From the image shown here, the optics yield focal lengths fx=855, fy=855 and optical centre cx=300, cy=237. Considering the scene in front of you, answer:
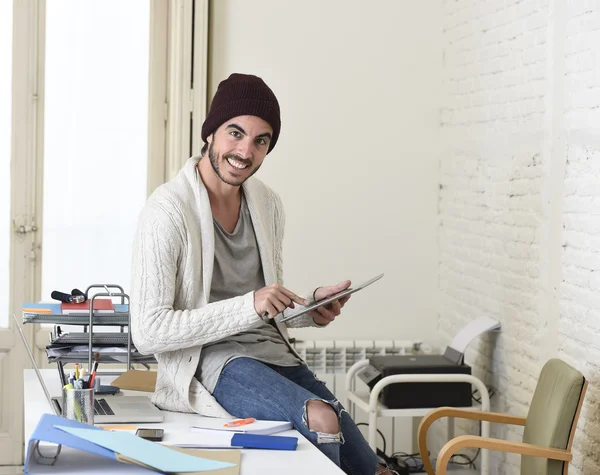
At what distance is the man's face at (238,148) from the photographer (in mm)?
2482

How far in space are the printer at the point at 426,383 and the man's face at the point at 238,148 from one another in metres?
1.28

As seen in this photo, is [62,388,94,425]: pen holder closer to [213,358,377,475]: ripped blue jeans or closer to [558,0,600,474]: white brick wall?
[213,358,377,475]: ripped blue jeans

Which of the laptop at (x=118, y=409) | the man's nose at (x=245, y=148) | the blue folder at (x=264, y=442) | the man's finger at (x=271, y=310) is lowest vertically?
the laptop at (x=118, y=409)

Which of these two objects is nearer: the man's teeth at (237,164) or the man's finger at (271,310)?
the man's finger at (271,310)

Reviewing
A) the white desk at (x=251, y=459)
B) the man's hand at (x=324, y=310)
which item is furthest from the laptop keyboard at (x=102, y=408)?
the man's hand at (x=324, y=310)

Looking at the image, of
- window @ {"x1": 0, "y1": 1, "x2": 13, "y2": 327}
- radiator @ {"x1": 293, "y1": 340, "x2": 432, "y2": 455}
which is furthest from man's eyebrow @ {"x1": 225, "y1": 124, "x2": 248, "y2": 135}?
window @ {"x1": 0, "y1": 1, "x2": 13, "y2": 327}

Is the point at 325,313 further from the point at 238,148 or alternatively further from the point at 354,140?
the point at 354,140

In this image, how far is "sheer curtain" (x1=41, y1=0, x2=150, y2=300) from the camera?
4.24 meters

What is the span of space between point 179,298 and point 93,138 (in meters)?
2.09

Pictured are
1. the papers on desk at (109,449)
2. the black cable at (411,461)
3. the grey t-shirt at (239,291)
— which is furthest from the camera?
the black cable at (411,461)

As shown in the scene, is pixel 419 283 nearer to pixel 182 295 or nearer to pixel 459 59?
pixel 459 59

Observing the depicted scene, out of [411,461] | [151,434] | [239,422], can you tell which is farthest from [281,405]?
[411,461]

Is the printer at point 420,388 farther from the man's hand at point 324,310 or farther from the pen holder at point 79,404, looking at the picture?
the pen holder at point 79,404

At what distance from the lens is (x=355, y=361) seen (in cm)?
423
